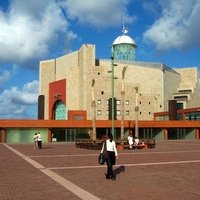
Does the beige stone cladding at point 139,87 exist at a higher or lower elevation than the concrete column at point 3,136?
higher

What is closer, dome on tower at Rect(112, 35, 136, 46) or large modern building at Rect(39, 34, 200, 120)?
large modern building at Rect(39, 34, 200, 120)

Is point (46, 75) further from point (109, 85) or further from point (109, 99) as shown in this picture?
point (109, 99)

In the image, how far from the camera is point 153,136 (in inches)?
3017

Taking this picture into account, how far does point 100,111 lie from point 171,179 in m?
74.4

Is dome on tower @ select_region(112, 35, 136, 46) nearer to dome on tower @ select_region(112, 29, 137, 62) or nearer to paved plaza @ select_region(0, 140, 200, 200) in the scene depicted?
dome on tower @ select_region(112, 29, 137, 62)

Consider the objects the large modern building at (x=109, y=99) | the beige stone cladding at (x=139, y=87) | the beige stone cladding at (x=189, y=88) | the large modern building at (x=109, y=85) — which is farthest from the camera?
the beige stone cladding at (x=189, y=88)

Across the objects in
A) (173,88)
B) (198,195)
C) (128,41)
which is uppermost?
(128,41)

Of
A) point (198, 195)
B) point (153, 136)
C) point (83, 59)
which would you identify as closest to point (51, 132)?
point (153, 136)

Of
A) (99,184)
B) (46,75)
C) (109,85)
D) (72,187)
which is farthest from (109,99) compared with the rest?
(72,187)

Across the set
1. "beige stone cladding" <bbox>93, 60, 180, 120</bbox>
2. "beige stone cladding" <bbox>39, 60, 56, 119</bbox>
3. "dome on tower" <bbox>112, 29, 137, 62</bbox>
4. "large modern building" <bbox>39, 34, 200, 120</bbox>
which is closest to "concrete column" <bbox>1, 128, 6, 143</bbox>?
"large modern building" <bbox>39, 34, 200, 120</bbox>

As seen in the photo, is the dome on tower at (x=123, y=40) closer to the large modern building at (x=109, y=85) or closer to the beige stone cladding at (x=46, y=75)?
the large modern building at (x=109, y=85)

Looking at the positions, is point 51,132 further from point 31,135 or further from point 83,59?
point 83,59

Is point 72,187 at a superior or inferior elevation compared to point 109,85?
inferior

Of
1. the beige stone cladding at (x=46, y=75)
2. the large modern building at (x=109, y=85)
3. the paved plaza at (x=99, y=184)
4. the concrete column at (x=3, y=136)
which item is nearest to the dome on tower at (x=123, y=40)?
the large modern building at (x=109, y=85)
